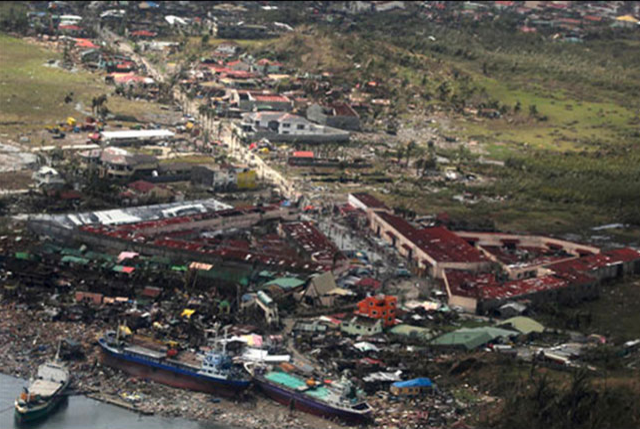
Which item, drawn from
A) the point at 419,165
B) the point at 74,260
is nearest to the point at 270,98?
the point at 419,165

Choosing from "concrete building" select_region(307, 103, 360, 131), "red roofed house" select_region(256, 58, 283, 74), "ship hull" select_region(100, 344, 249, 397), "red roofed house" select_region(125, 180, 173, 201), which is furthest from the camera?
"red roofed house" select_region(256, 58, 283, 74)

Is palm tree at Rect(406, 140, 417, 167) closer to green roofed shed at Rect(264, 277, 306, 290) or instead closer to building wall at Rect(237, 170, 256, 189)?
building wall at Rect(237, 170, 256, 189)

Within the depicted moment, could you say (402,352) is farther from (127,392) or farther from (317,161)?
(317,161)

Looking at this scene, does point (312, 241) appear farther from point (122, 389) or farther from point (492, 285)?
point (122, 389)

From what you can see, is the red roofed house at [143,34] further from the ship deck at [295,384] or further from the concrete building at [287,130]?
the ship deck at [295,384]

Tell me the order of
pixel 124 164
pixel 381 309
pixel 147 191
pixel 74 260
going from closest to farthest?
pixel 381 309 → pixel 74 260 → pixel 147 191 → pixel 124 164

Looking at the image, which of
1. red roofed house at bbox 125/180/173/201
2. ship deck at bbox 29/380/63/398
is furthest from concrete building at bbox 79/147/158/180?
ship deck at bbox 29/380/63/398

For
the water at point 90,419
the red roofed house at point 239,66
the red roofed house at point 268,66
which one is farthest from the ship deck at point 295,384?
the red roofed house at point 239,66
